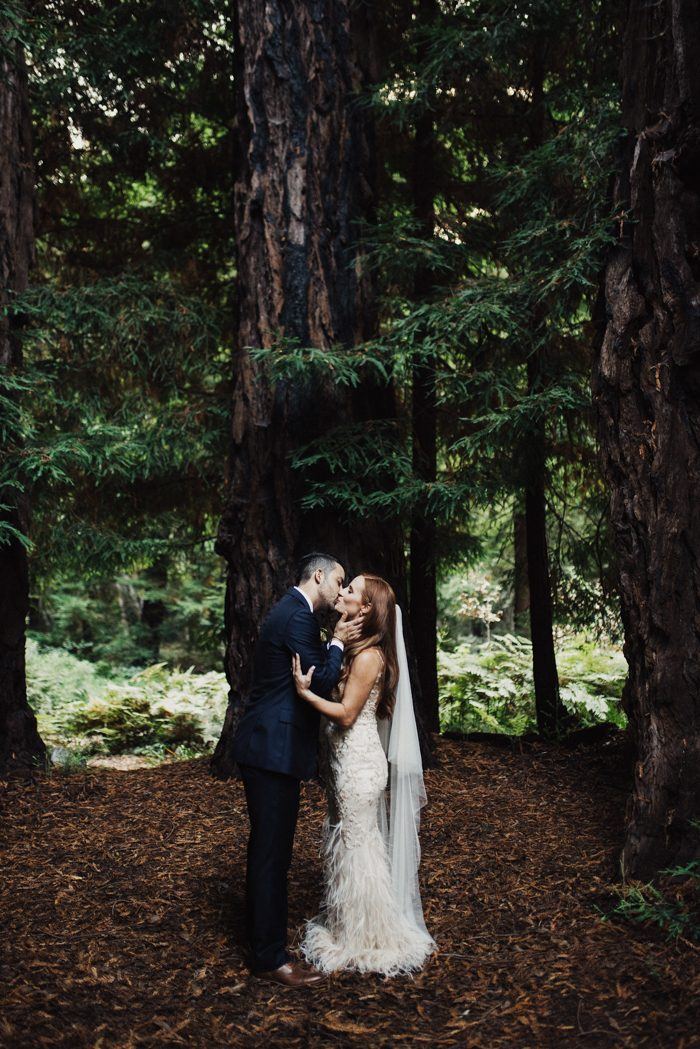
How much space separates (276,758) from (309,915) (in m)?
1.39

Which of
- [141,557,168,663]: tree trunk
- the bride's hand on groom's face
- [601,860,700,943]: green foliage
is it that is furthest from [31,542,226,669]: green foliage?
[601,860,700,943]: green foliage

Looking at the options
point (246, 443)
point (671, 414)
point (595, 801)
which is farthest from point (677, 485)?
point (246, 443)

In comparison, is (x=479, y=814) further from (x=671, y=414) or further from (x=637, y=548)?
(x=671, y=414)

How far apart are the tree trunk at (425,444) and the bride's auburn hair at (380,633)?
3.61 meters

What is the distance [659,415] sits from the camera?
18.0 ft

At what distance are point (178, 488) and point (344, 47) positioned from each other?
178 inches

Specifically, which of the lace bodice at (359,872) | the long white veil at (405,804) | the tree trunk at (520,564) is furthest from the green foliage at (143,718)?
the long white veil at (405,804)

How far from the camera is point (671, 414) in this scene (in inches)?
214

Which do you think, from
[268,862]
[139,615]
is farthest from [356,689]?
[139,615]

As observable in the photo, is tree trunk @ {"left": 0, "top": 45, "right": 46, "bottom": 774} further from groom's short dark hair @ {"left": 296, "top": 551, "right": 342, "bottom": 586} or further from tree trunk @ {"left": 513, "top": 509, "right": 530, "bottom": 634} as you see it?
tree trunk @ {"left": 513, "top": 509, "right": 530, "bottom": 634}

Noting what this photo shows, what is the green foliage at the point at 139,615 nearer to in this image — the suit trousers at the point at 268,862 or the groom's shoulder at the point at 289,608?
the groom's shoulder at the point at 289,608

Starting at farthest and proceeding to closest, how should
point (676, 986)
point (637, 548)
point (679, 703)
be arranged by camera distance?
point (637, 548) → point (679, 703) → point (676, 986)

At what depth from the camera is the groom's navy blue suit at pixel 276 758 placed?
454 centimetres

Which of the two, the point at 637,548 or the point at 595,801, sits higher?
the point at 637,548
